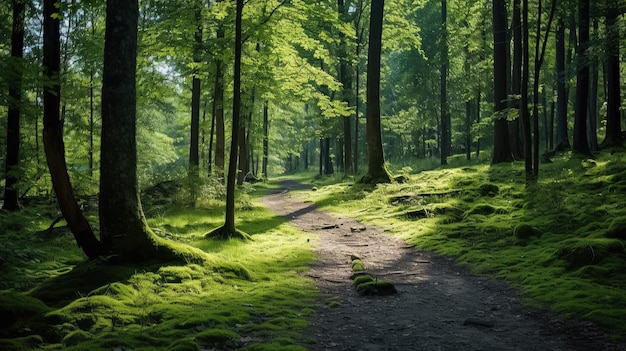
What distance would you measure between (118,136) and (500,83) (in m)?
17.9

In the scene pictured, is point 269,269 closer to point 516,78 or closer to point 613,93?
point 516,78

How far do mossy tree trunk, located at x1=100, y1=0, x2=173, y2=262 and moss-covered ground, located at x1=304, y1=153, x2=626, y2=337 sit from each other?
609 centimetres

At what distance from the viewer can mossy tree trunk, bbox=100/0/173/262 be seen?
6.66 meters

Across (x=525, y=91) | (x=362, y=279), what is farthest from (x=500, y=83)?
(x=362, y=279)

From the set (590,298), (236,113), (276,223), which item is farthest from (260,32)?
(590,298)

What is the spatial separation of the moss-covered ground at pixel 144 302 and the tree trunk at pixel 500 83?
45.7 feet

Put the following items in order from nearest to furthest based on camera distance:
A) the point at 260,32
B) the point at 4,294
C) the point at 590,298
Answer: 1. the point at 4,294
2. the point at 590,298
3. the point at 260,32

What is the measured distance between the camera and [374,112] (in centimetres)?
1908

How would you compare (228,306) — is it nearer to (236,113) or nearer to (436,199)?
(236,113)

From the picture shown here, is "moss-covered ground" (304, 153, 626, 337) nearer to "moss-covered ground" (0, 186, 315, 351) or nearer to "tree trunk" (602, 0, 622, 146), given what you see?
"tree trunk" (602, 0, 622, 146)

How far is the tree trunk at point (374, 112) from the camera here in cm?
1872

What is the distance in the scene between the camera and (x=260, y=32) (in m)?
11.1

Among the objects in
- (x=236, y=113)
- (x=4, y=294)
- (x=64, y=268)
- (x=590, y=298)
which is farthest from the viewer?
(x=236, y=113)

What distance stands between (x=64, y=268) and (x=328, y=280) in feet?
14.6
